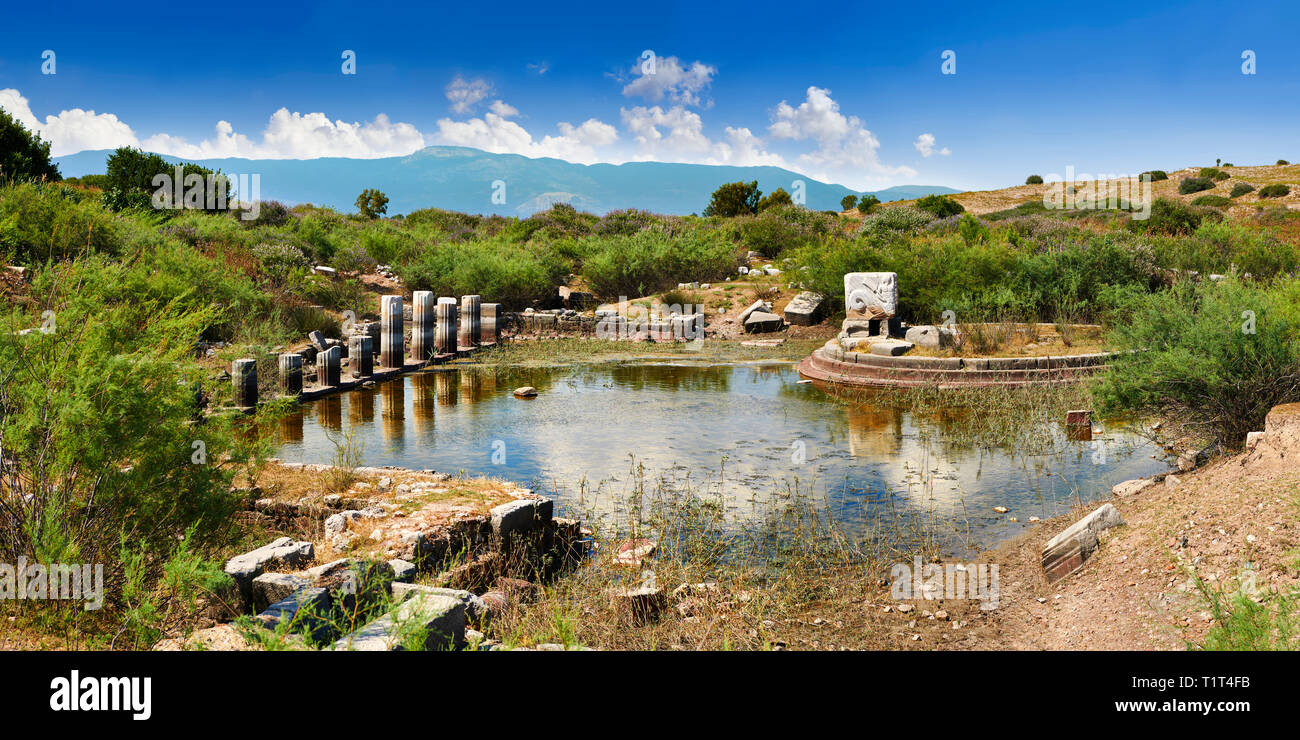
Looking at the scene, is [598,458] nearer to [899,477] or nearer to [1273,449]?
[899,477]

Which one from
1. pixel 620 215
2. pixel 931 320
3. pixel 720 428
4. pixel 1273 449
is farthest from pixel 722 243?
pixel 1273 449

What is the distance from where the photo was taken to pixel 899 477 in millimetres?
8609

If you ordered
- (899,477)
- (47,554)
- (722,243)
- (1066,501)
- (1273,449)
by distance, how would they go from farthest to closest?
(722,243), (899,477), (1066,501), (1273,449), (47,554)

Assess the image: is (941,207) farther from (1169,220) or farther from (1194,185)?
(1194,185)

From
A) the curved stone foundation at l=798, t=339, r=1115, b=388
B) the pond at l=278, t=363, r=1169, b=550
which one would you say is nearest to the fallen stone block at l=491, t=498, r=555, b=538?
the pond at l=278, t=363, r=1169, b=550

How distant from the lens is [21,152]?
90.3 ft

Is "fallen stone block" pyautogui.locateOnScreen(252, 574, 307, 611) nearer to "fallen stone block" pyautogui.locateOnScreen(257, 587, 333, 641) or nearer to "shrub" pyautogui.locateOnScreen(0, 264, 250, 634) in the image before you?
"fallen stone block" pyautogui.locateOnScreen(257, 587, 333, 641)

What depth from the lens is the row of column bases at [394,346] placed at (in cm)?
1200

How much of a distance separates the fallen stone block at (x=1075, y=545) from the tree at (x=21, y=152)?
2987 cm

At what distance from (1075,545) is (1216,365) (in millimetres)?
3254

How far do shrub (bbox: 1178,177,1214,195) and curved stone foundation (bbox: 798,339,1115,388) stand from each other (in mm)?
51038

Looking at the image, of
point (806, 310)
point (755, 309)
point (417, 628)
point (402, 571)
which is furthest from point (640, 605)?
point (755, 309)

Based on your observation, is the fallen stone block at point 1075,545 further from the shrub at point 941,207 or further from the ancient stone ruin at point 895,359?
A: the shrub at point 941,207
